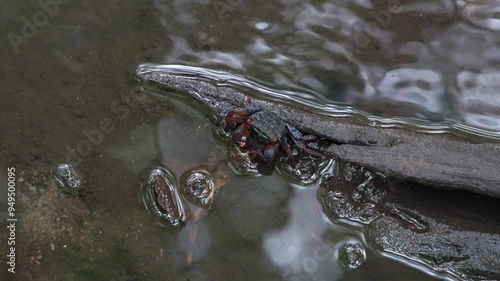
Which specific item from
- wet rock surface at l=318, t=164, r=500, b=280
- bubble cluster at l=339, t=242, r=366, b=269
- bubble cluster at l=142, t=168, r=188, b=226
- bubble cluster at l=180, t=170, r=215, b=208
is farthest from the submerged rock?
bubble cluster at l=142, t=168, r=188, b=226

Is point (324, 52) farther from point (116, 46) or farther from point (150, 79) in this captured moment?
point (116, 46)

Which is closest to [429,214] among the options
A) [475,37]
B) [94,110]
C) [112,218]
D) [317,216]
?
[317,216]

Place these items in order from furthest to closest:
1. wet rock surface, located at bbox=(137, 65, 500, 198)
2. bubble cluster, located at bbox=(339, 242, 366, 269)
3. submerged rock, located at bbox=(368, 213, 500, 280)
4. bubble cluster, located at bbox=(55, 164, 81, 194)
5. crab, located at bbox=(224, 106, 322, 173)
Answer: bubble cluster, located at bbox=(55, 164, 81, 194) < crab, located at bbox=(224, 106, 322, 173) < bubble cluster, located at bbox=(339, 242, 366, 269) < submerged rock, located at bbox=(368, 213, 500, 280) < wet rock surface, located at bbox=(137, 65, 500, 198)

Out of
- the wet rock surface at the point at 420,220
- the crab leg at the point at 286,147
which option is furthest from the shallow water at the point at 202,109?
the crab leg at the point at 286,147

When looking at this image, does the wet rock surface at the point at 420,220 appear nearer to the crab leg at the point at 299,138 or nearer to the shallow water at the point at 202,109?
the shallow water at the point at 202,109

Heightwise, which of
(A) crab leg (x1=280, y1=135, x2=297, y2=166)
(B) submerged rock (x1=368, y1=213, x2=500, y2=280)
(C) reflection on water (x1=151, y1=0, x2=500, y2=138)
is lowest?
(B) submerged rock (x1=368, y1=213, x2=500, y2=280)

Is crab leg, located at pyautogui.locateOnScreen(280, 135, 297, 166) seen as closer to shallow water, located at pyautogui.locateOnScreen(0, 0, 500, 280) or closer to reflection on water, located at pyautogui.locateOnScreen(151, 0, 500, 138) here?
shallow water, located at pyautogui.locateOnScreen(0, 0, 500, 280)
